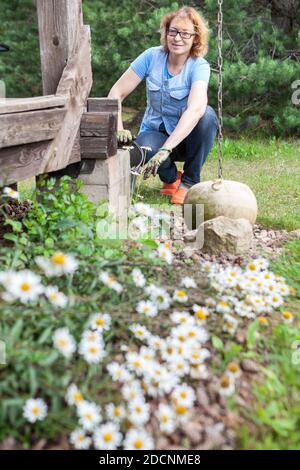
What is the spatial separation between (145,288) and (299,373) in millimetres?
534

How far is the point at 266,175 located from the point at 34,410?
403 centimetres

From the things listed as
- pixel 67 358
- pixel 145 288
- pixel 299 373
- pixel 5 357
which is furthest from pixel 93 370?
pixel 299 373

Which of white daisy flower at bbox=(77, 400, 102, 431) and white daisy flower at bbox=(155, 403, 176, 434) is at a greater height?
white daisy flower at bbox=(77, 400, 102, 431)

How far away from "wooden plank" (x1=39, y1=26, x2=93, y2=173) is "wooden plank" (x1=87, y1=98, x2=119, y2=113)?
0.24 ft

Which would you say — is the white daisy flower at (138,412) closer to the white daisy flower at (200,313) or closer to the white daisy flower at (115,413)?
the white daisy flower at (115,413)

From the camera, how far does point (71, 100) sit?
314 centimetres

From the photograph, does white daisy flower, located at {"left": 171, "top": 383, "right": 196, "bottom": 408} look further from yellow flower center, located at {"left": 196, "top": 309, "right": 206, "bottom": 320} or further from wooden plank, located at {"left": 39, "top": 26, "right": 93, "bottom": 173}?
wooden plank, located at {"left": 39, "top": 26, "right": 93, "bottom": 173}

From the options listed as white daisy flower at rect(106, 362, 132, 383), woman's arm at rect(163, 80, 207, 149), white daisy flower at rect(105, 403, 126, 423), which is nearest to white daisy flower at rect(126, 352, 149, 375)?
white daisy flower at rect(106, 362, 132, 383)

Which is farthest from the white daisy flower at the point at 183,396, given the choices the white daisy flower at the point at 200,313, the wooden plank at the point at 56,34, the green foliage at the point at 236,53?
the green foliage at the point at 236,53

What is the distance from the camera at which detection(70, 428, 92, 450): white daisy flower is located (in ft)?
4.84

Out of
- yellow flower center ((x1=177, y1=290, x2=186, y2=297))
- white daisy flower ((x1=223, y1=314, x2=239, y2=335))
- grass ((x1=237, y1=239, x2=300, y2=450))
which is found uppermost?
yellow flower center ((x1=177, y1=290, x2=186, y2=297))

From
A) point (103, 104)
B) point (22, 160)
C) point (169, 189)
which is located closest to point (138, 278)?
point (22, 160)

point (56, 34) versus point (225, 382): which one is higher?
point (56, 34)

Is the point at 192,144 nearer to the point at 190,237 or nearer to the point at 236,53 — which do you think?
the point at 190,237
